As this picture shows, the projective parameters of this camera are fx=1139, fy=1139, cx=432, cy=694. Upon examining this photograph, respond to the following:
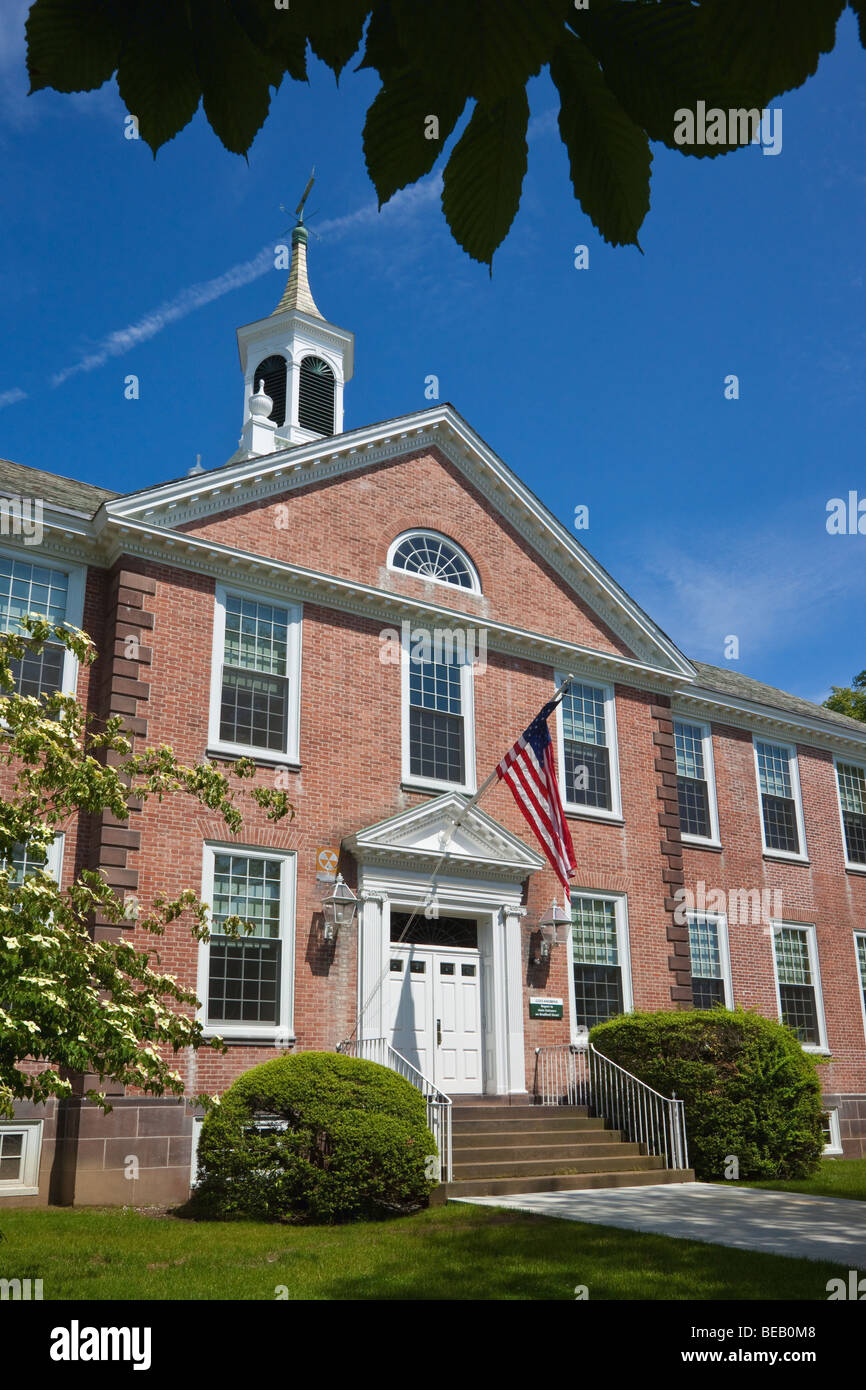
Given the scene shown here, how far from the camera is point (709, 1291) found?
8297 millimetres

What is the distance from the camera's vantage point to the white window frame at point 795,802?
24.1m

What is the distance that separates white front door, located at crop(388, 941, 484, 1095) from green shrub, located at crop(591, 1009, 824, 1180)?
2443mm

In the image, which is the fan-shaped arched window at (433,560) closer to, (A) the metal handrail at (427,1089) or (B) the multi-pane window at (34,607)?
(B) the multi-pane window at (34,607)

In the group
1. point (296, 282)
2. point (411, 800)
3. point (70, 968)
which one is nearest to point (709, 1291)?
point (70, 968)

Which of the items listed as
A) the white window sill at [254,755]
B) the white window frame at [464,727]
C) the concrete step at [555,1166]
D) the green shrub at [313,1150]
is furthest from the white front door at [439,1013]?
the green shrub at [313,1150]

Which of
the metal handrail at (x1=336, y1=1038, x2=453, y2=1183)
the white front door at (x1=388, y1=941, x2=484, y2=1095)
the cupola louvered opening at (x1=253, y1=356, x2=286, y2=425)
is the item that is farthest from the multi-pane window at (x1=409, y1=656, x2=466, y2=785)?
the cupola louvered opening at (x1=253, y1=356, x2=286, y2=425)

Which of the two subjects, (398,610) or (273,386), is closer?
(398,610)

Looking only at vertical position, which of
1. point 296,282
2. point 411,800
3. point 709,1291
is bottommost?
point 709,1291

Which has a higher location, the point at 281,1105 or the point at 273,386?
the point at 273,386

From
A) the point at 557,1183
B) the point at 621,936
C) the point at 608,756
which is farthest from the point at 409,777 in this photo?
the point at 557,1183

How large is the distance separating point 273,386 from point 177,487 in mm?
10617

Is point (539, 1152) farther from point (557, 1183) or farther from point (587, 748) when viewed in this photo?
point (587, 748)
